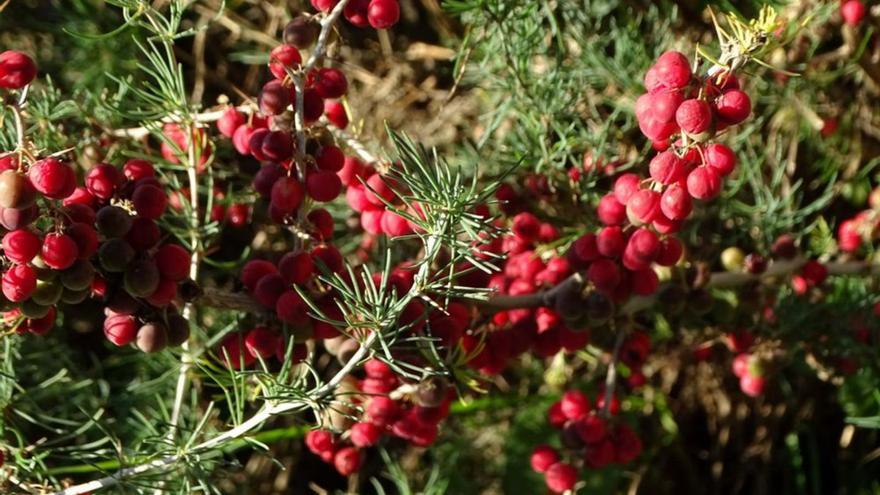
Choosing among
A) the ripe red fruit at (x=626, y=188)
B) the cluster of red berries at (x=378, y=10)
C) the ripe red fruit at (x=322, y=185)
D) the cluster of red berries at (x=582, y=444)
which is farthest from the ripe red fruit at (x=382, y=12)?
the cluster of red berries at (x=582, y=444)

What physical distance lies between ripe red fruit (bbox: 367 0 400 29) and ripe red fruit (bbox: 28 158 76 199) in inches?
10.6

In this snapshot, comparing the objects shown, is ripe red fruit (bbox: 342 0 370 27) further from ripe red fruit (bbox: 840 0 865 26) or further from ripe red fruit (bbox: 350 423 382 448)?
ripe red fruit (bbox: 840 0 865 26)

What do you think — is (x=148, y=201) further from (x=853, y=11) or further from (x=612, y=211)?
(x=853, y=11)

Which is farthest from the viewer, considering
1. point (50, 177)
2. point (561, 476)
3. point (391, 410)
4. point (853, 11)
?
point (853, 11)

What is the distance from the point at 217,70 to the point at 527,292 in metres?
0.76

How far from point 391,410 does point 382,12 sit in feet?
1.15

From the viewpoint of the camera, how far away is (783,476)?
1395mm

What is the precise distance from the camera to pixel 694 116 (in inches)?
25.1

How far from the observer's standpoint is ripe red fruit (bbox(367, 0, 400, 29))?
758mm

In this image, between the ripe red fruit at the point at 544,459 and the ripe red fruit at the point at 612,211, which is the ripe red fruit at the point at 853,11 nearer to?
the ripe red fruit at the point at 612,211

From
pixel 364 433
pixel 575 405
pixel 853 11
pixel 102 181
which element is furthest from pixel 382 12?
pixel 853 11

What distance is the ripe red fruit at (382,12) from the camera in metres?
0.76

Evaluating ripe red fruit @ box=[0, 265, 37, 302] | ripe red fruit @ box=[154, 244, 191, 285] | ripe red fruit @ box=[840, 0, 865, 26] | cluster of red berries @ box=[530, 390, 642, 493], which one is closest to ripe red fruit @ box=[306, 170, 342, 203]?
ripe red fruit @ box=[154, 244, 191, 285]

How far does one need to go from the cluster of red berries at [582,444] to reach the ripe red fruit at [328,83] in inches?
17.7
